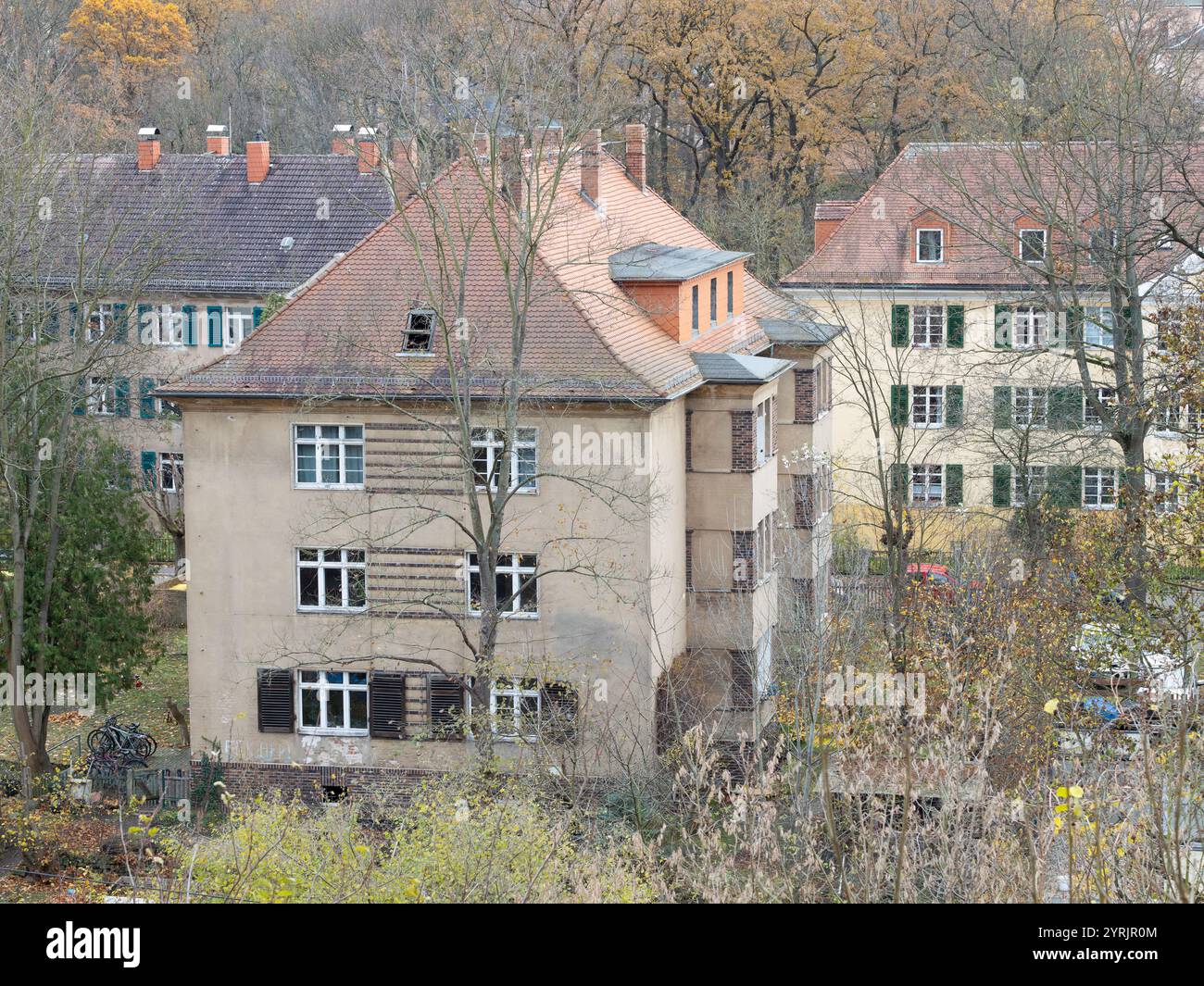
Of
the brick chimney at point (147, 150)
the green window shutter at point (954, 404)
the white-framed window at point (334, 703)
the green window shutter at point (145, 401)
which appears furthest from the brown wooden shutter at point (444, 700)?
the brick chimney at point (147, 150)

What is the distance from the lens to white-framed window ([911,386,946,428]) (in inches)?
1807

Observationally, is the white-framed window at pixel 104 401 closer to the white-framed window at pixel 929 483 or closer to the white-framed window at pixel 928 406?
the white-framed window at pixel 929 483

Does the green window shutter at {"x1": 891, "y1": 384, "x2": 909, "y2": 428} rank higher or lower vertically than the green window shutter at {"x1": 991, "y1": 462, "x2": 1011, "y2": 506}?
higher

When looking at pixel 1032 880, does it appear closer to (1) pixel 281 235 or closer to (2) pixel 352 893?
(2) pixel 352 893

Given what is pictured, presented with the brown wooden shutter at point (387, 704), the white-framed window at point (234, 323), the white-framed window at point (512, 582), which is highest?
the white-framed window at point (234, 323)

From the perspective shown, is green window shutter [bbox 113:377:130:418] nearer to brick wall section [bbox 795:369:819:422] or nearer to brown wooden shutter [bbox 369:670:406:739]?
brown wooden shutter [bbox 369:670:406:739]

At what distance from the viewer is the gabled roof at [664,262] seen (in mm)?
30828

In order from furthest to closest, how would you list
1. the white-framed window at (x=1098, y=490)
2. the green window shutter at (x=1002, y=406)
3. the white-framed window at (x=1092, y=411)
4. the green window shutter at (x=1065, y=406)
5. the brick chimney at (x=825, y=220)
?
the brick chimney at (x=825, y=220)
the white-framed window at (x=1098, y=490)
the green window shutter at (x=1065, y=406)
the green window shutter at (x=1002, y=406)
the white-framed window at (x=1092, y=411)

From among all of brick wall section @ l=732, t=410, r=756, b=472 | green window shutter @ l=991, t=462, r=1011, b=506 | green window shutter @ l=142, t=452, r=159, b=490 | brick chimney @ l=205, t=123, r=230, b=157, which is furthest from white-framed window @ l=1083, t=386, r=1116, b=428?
brick chimney @ l=205, t=123, r=230, b=157

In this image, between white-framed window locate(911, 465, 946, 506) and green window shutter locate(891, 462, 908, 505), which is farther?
white-framed window locate(911, 465, 946, 506)

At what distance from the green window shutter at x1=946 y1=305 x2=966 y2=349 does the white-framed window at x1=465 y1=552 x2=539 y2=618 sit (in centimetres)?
2046

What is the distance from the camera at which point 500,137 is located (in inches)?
1178

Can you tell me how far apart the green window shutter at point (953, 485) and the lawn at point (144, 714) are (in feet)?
63.3

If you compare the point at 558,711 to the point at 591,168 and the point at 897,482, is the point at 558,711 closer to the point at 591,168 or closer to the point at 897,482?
the point at 591,168
